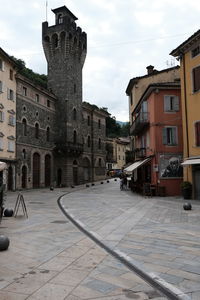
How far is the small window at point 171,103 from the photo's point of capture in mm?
25609

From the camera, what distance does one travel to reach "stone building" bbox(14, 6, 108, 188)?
37.6 m

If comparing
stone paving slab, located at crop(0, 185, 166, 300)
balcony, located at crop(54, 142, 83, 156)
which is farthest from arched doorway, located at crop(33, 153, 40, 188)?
stone paving slab, located at crop(0, 185, 166, 300)

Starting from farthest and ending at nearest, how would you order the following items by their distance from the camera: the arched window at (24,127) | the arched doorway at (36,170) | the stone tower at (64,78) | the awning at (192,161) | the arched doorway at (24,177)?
the stone tower at (64,78) → the arched doorway at (36,170) → the arched window at (24,127) → the arched doorway at (24,177) → the awning at (192,161)

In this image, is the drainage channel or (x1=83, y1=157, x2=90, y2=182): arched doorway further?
(x1=83, y1=157, x2=90, y2=182): arched doorway

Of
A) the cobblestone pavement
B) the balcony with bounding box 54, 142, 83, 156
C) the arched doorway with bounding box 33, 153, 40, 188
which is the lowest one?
the cobblestone pavement

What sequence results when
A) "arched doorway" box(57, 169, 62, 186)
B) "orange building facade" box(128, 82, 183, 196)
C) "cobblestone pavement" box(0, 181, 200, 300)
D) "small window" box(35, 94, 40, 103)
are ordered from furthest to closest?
"arched doorway" box(57, 169, 62, 186) → "small window" box(35, 94, 40, 103) → "orange building facade" box(128, 82, 183, 196) → "cobblestone pavement" box(0, 181, 200, 300)

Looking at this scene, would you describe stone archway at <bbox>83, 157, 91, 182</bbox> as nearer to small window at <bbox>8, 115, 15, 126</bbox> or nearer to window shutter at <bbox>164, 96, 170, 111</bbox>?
small window at <bbox>8, 115, 15, 126</bbox>

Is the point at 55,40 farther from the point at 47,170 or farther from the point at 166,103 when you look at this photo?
the point at 166,103

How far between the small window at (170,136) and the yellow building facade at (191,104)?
3.29 meters

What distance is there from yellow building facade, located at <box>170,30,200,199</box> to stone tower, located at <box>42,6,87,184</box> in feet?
82.3

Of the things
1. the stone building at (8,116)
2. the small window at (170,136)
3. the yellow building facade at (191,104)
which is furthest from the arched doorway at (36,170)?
the yellow building facade at (191,104)

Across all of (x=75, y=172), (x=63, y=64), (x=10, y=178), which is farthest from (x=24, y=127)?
(x=75, y=172)

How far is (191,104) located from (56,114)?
91.2 ft

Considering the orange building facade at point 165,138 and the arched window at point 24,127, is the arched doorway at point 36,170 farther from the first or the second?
the orange building facade at point 165,138
